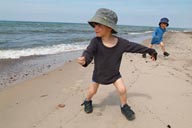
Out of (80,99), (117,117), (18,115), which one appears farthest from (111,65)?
(18,115)

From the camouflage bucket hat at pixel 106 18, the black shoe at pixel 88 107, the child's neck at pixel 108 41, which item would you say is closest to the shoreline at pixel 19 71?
the black shoe at pixel 88 107

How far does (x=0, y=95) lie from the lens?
4.60 metres

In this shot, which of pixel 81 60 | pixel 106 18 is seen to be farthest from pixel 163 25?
pixel 81 60

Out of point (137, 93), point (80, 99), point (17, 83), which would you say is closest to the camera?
point (80, 99)

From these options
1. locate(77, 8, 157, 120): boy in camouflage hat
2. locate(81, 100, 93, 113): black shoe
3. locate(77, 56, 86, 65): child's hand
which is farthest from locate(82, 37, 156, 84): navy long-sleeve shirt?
locate(81, 100, 93, 113): black shoe

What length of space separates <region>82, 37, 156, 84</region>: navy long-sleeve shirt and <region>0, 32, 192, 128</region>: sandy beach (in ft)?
1.65

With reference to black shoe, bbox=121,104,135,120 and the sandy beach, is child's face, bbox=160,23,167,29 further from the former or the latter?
black shoe, bbox=121,104,135,120

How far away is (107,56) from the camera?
3479mm

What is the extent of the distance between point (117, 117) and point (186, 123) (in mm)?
860

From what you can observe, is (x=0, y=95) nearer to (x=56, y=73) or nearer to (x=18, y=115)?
(x=18, y=115)

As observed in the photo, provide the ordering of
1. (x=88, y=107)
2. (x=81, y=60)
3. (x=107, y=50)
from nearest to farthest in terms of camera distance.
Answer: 1. (x=81, y=60)
2. (x=107, y=50)
3. (x=88, y=107)

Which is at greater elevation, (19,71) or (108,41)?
(108,41)

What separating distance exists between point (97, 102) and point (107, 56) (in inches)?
35.0

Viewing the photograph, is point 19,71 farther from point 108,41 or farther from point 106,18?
point 106,18
